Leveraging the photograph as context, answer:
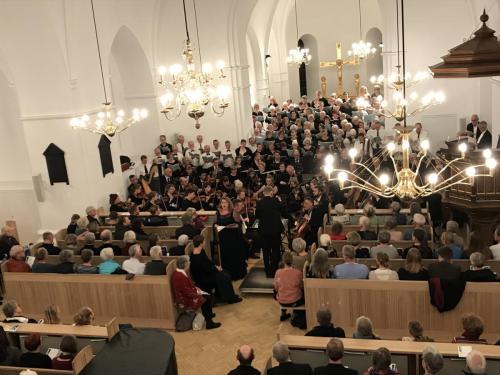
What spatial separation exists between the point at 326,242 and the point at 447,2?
11215 millimetres

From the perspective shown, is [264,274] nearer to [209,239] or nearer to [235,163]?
[209,239]

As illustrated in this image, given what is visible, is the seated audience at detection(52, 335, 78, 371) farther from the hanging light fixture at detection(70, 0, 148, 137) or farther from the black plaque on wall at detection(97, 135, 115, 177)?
the black plaque on wall at detection(97, 135, 115, 177)

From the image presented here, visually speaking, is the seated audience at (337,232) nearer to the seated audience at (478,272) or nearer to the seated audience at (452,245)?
the seated audience at (452,245)

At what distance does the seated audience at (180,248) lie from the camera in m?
9.38

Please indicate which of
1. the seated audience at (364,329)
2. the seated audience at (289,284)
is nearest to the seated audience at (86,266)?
the seated audience at (289,284)

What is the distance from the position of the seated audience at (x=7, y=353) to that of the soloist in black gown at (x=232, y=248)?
15.0 ft

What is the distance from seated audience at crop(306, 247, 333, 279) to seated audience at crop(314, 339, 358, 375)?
2.43m

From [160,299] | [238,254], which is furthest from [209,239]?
[160,299]

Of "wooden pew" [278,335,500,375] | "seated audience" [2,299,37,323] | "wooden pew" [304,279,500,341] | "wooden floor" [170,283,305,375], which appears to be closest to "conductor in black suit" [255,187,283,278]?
"wooden floor" [170,283,305,375]

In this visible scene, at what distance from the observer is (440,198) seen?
11070 millimetres

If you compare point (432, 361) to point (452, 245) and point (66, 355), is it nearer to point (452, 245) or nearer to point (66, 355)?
point (452, 245)

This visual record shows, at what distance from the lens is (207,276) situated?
9.03 m

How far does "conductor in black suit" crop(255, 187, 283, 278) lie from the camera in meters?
9.96

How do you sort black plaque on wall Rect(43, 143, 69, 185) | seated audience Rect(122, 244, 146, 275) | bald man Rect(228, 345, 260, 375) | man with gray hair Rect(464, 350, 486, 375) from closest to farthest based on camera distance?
man with gray hair Rect(464, 350, 486, 375)
bald man Rect(228, 345, 260, 375)
seated audience Rect(122, 244, 146, 275)
black plaque on wall Rect(43, 143, 69, 185)
